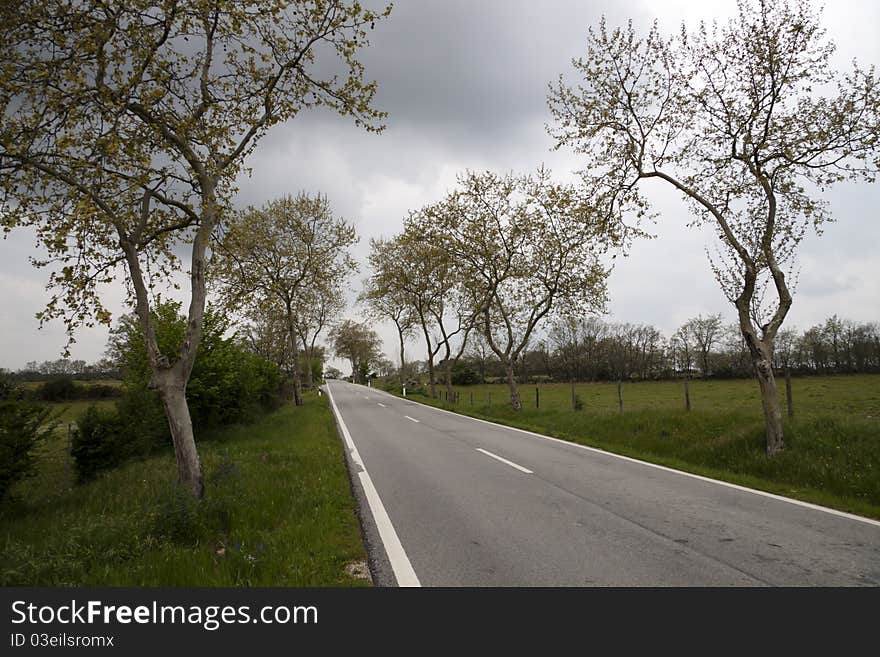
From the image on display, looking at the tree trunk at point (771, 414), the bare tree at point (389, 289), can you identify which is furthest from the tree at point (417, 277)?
the tree trunk at point (771, 414)

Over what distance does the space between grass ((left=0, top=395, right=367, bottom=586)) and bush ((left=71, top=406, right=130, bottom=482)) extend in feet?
3.12

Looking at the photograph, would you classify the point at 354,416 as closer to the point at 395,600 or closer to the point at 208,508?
the point at 208,508

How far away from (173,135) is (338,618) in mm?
7486

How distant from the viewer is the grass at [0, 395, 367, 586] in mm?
4523

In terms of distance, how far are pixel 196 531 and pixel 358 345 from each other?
237 feet

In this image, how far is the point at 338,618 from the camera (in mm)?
3701

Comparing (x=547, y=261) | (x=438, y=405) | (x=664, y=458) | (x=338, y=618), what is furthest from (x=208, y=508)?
(x=438, y=405)

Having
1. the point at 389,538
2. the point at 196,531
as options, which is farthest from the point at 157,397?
the point at 389,538

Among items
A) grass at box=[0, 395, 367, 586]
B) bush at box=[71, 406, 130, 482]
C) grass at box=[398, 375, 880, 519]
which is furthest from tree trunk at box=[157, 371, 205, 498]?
grass at box=[398, 375, 880, 519]

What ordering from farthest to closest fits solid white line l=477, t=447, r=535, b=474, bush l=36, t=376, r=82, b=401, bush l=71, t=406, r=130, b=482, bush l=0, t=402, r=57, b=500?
bush l=36, t=376, r=82, b=401
bush l=71, t=406, r=130, b=482
solid white line l=477, t=447, r=535, b=474
bush l=0, t=402, r=57, b=500

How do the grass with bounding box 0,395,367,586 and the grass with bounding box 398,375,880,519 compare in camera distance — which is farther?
the grass with bounding box 398,375,880,519

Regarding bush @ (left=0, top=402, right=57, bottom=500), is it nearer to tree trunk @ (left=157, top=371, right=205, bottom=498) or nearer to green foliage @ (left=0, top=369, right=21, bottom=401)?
green foliage @ (left=0, top=369, right=21, bottom=401)

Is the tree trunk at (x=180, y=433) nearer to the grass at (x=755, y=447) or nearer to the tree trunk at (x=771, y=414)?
the grass at (x=755, y=447)

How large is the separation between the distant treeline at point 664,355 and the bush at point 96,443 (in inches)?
1387
